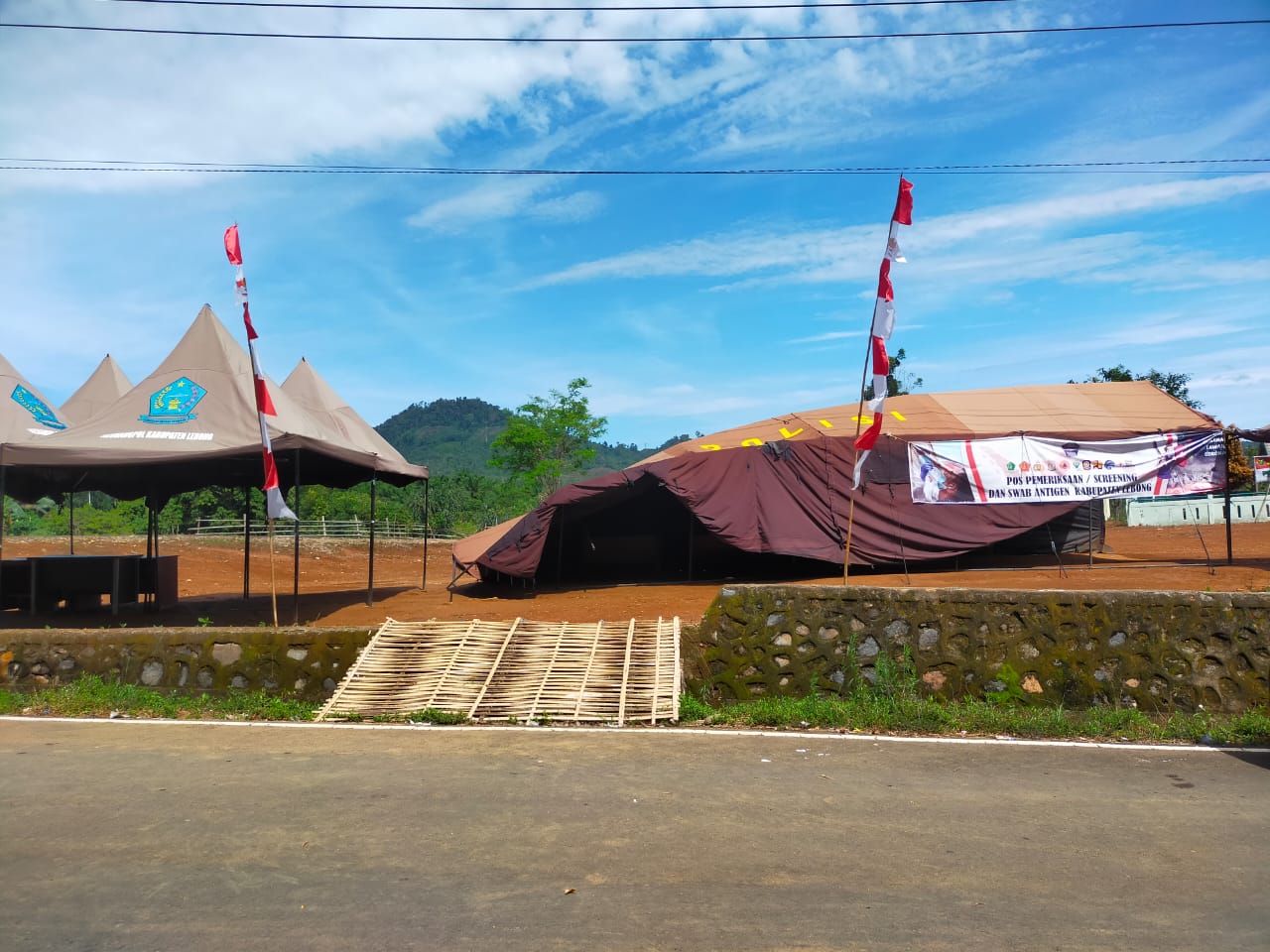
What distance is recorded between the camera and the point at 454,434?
16688 centimetres

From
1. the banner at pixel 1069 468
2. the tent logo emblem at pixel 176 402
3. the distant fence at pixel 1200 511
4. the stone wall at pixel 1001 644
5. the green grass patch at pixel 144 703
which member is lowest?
the green grass patch at pixel 144 703

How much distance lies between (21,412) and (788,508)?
1523cm

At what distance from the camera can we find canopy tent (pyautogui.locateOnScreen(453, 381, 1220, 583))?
18219mm

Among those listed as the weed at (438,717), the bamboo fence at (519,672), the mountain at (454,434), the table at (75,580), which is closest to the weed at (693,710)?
the bamboo fence at (519,672)

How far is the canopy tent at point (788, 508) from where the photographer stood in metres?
18.2

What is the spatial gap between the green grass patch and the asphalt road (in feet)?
3.54

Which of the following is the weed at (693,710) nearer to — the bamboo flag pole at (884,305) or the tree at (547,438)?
the bamboo flag pole at (884,305)

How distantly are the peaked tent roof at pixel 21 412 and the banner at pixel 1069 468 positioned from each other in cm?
1719

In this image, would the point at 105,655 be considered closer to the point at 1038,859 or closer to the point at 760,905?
the point at 760,905

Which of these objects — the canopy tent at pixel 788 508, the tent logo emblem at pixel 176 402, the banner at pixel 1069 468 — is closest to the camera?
the tent logo emblem at pixel 176 402

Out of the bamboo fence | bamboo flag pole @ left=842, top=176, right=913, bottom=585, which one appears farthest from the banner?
the bamboo fence

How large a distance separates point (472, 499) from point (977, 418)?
145ft

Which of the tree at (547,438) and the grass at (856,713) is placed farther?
the tree at (547,438)

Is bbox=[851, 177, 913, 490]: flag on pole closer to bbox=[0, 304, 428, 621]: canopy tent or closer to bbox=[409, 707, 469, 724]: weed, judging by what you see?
bbox=[409, 707, 469, 724]: weed
